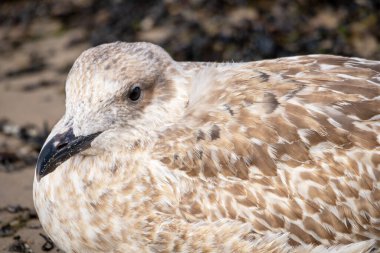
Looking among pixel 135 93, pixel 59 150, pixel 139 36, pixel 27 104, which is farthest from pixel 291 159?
pixel 139 36

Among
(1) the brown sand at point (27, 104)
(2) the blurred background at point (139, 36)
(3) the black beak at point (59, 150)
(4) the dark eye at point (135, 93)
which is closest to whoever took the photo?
(3) the black beak at point (59, 150)

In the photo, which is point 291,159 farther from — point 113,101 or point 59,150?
point 59,150

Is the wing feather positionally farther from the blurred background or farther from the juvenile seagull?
the blurred background

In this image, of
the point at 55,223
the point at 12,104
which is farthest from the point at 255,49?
the point at 55,223

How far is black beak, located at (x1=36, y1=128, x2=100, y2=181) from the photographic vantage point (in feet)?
13.1

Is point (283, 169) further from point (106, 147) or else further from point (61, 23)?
point (61, 23)

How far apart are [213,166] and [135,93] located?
62cm

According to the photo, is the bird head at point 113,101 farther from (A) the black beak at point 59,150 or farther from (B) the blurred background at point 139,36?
(B) the blurred background at point 139,36

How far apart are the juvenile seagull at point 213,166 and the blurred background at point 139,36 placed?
6.11 feet

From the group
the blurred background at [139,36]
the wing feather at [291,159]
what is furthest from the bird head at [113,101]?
the blurred background at [139,36]

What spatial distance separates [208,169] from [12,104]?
361cm

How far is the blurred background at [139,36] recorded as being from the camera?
685cm

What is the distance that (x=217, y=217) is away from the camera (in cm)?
403

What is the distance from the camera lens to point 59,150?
4.01 meters
